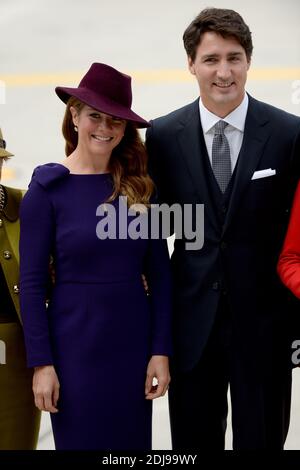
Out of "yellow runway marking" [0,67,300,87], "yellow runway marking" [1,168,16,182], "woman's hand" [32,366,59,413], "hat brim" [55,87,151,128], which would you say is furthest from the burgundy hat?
"yellow runway marking" [0,67,300,87]

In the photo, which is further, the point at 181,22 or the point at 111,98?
the point at 181,22

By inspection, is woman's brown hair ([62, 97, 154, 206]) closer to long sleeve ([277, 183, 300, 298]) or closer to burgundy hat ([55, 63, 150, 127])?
burgundy hat ([55, 63, 150, 127])

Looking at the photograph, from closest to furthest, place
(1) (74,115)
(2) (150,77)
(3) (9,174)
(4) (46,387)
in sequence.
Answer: (4) (46,387) < (1) (74,115) < (3) (9,174) < (2) (150,77)

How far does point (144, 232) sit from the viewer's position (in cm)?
183

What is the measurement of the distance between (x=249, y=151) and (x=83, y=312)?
24.9 inches

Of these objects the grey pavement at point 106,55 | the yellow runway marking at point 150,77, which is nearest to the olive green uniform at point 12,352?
the grey pavement at point 106,55

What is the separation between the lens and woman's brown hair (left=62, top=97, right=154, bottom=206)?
1.82 meters

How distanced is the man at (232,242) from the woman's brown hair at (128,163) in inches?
4.9

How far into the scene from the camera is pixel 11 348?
1.90 m

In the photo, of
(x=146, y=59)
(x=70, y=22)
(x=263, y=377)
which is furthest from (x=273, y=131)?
(x=70, y=22)

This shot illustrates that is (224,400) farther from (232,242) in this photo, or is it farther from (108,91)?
(108,91)

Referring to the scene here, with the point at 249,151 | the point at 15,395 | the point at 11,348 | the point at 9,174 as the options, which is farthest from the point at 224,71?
the point at 9,174
